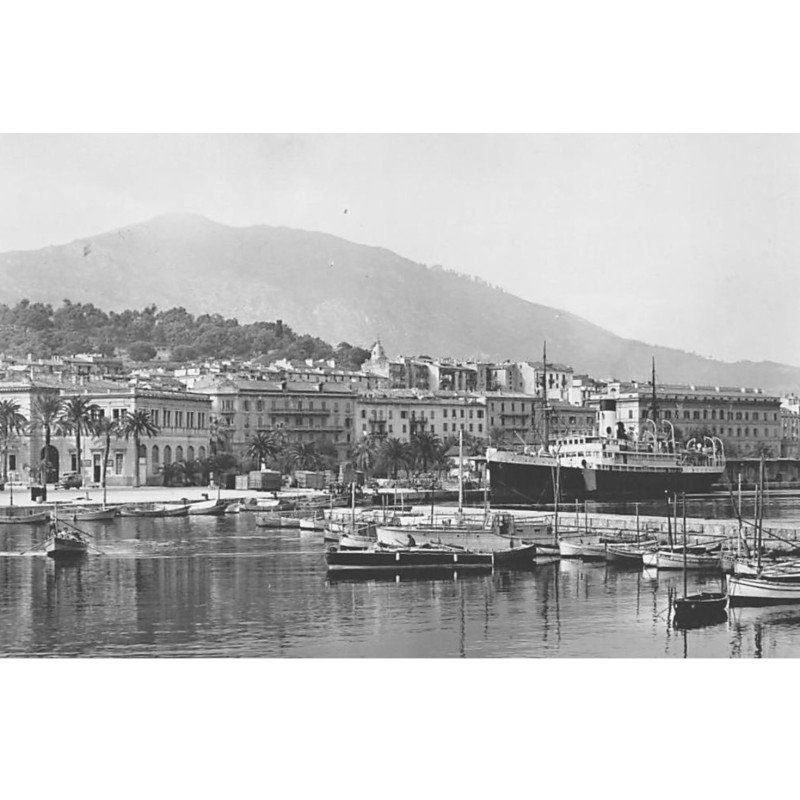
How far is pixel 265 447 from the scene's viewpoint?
58094 millimetres

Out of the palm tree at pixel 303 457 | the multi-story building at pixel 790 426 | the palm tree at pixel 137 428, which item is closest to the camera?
the palm tree at pixel 137 428

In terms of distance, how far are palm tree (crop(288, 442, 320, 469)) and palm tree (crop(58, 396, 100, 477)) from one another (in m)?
9.57

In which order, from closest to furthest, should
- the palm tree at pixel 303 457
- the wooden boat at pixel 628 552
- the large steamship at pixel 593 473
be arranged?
the wooden boat at pixel 628 552, the large steamship at pixel 593 473, the palm tree at pixel 303 457

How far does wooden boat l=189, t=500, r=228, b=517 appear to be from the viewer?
40188mm

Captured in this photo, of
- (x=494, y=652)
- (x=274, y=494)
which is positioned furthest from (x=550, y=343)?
(x=494, y=652)

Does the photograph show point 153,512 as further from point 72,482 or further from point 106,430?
point 106,430

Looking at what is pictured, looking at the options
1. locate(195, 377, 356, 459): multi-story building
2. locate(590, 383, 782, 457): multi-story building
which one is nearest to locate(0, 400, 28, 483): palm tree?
locate(195, 377, 356, 459): multi-story building

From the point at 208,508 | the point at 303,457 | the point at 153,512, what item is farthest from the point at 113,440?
the point at 153,512

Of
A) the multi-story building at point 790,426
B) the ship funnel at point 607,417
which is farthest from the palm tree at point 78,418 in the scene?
the multi-story building at point 790,426

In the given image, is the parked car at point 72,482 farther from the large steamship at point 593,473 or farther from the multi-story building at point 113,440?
the large steamship at point 593,473

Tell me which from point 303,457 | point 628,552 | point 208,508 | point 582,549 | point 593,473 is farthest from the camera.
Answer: point 303,457

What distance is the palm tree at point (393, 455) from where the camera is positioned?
6034cm

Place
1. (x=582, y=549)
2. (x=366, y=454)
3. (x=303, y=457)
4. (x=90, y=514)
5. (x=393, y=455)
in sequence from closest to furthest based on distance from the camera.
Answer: (x=582, y=549), (x=90, y=514), (x=303, y=457), (x=393, y=455), (x=366, y=454)

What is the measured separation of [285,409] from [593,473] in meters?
23.2
